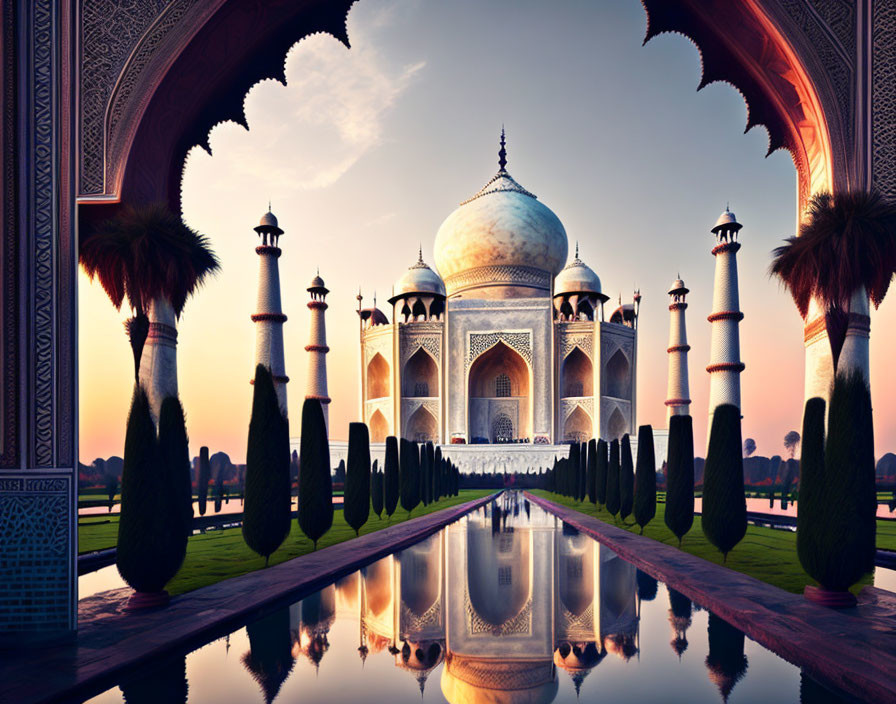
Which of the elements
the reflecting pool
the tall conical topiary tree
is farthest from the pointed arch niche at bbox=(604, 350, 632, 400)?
the tall conical topiary tree

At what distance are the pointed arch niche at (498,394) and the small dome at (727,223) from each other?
16.9 metres

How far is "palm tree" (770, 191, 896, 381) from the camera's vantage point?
17.7ft

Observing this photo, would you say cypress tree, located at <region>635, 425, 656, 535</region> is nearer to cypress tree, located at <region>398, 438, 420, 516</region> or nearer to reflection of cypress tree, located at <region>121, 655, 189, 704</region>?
cypress tree, located at <region>398, 438, 420, 516</region>

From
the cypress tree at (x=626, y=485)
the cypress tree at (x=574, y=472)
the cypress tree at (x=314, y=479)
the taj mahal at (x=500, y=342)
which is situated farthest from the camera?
the taj mahal at (x=500, y=342)

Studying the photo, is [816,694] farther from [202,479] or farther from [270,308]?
[270,308]

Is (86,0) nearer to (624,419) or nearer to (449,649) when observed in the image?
(449,649)

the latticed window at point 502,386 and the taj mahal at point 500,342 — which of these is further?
the latticed window at point 502,386

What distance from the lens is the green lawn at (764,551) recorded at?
21.8ft

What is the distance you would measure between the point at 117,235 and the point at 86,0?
1.80 metres

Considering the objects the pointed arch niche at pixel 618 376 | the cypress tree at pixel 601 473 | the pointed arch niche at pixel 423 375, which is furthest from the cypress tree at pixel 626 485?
the pointed arch niche at pixel 423 375

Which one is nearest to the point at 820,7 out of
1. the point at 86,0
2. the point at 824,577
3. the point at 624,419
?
the point at 824,577

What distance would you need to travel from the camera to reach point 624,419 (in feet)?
107

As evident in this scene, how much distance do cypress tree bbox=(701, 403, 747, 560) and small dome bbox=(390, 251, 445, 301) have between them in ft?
87.6

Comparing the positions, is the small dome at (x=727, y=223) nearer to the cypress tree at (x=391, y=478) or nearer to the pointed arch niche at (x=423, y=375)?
the cypress tree at (x=391, y=478)
